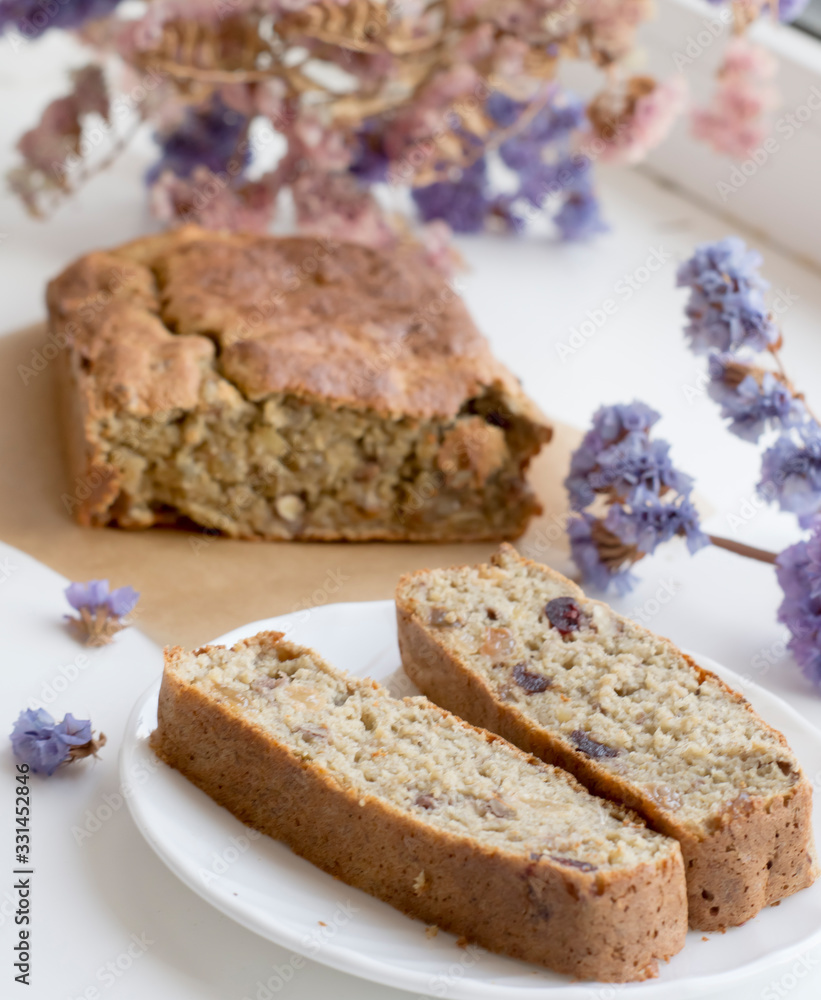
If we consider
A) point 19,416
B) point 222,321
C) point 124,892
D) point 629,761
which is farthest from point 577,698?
point 19,416

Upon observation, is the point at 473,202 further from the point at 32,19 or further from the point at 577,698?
the point at 577,698

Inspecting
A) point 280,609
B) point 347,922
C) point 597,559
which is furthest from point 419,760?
point 597,559

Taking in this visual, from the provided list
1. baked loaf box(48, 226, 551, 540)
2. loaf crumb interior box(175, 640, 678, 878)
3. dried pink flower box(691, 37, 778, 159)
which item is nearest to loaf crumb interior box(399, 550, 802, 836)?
loaf crumb interior box(175, 640, 678, 878)

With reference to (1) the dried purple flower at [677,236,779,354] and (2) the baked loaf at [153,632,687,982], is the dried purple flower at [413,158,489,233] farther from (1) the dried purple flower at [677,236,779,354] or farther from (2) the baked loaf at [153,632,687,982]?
(2) the baked loaf at [153,632,687,982]

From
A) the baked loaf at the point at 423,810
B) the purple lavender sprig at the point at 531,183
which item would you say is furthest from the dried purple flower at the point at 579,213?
the baked loaf at the point at 423,810

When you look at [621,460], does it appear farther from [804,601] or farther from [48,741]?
[48,741]

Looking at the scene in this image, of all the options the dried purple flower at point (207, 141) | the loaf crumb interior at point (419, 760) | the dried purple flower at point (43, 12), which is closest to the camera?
the loaf crumb interior at point (419, 760)

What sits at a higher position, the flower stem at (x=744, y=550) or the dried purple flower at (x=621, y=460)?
the dried purple flower at (x=621, y=460)

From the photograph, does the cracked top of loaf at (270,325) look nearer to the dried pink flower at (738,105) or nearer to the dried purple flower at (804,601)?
the dried purple flower at (804,601)
